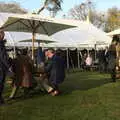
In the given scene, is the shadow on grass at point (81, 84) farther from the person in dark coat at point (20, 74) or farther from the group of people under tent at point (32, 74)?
the person in dark coat at point (20, 74)

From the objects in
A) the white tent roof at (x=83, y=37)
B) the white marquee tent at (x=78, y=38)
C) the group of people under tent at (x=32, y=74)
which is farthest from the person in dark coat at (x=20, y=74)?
the white tent roof at (x=83, y=37)

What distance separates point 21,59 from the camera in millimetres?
11914

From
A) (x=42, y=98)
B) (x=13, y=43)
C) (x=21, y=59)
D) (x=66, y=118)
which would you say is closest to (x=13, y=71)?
(x=21, y=59)

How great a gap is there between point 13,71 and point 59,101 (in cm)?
168

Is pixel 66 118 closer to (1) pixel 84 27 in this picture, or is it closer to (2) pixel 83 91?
(2) pixel 83 91

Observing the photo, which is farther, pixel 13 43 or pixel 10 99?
pixel 13 43

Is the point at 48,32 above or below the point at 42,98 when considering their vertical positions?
above

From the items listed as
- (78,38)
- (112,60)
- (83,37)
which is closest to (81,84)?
(112,60)

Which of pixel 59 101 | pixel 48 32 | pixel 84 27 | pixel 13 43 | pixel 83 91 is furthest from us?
pixel 84 27

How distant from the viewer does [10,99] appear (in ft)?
37.9

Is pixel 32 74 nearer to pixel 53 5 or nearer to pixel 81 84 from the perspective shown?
pixel 81 84

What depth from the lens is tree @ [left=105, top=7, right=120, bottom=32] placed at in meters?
81.1

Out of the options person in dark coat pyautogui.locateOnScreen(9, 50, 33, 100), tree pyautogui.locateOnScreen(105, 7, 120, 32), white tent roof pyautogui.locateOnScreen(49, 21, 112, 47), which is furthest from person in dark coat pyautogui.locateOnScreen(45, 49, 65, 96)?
tree pyautogui.locateOnScreen(105, 7, 120, 32)

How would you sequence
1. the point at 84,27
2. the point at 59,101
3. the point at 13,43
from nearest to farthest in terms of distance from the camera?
the point at 59,101
the point at 13,43
the point at 84,27
